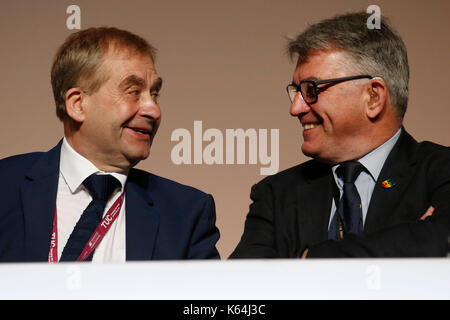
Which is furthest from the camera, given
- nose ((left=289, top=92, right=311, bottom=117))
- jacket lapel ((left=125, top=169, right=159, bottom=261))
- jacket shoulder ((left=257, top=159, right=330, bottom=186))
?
jacket shoulder ((left=257, top=159, right=330, bottom=186))

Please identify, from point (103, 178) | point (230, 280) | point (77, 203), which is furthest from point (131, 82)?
point (230, 280)

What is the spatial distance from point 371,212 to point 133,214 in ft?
3.08

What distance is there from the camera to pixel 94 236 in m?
2.40

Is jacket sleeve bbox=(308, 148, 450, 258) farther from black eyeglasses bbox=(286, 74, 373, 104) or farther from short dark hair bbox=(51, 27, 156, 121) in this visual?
short dark hair bbox=(51, 27, 156, 121)

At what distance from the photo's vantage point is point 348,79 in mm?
2635

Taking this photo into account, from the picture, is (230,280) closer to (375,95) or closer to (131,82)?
(131,82)

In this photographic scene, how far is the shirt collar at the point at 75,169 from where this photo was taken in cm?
254

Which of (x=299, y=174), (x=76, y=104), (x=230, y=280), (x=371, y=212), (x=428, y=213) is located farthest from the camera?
(x=299, y=174)

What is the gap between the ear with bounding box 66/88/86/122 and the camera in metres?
2.61

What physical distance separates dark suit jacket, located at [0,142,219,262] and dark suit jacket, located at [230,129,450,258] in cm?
19

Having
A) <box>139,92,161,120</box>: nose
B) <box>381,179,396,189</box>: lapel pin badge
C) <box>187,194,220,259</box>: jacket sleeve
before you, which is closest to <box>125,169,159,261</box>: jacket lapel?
<box>187,194,220,259</box>: jacket sleeve
